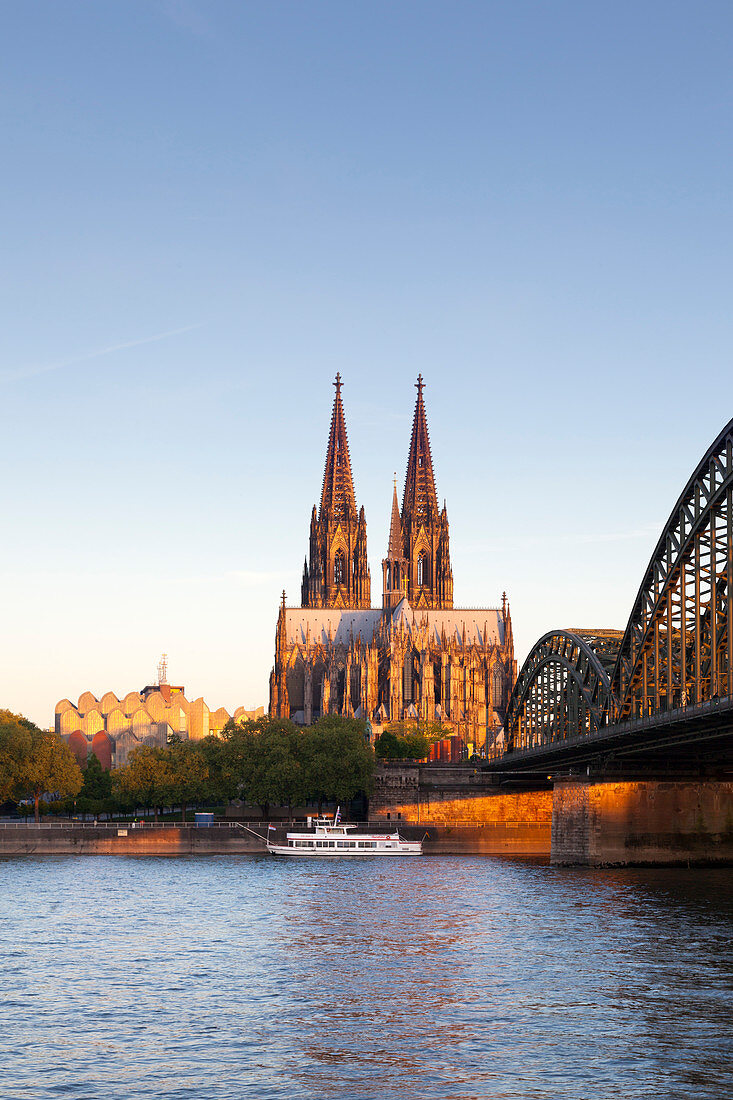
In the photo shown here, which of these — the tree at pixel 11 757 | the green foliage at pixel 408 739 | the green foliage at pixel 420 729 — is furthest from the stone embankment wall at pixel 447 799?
the green foliage at pixel 420 729

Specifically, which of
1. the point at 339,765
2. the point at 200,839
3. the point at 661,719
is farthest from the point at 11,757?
the point at 661,719

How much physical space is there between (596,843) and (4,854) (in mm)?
50633

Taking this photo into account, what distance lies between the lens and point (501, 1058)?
112 feet

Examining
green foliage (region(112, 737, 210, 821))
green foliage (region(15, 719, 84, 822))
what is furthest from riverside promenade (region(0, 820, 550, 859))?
green foliage (region(112, 737, 210, 821))

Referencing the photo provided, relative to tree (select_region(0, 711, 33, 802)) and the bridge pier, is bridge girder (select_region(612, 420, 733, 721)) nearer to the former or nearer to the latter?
the bridge pier

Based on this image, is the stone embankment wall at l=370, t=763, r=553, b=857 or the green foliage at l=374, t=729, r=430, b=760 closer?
the stone embankment wall at l=370, t=763, r=553, b=857

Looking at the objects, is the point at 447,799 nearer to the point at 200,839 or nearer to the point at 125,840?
the point at 200,839

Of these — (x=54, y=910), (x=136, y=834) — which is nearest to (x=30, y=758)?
(x=136, y=834)

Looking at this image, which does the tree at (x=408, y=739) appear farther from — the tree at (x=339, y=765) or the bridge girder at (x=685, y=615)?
the bridge girder at (x=685, y=615)

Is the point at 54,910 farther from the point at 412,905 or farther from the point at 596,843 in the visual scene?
the point at 596,843

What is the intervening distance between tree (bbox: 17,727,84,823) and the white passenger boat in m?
24.1

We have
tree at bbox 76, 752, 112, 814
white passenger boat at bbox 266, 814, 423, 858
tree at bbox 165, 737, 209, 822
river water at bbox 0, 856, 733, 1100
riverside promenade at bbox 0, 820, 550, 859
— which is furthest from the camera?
tree at bbox 76, 752, 112, 814

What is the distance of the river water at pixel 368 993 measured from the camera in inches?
1268

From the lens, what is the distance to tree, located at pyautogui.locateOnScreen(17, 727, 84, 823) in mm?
128375
